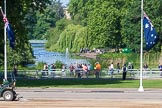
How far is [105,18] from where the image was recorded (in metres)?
117

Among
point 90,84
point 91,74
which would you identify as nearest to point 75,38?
point 91,74

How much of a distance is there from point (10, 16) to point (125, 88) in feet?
37.8

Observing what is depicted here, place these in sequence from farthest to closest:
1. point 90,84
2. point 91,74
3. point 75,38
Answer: point 75,38, point 91,74, point 90,84

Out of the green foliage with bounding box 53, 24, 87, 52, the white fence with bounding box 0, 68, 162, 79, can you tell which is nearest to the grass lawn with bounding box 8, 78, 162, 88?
the white fence with bounding box 0, 68, 162, 79

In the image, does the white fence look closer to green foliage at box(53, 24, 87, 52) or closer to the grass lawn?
the grass lawn

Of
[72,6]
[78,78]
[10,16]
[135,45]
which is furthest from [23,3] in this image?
[72,6]

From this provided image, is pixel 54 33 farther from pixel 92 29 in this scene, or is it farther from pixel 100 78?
pixel 100 78

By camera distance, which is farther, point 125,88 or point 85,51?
point 85,51

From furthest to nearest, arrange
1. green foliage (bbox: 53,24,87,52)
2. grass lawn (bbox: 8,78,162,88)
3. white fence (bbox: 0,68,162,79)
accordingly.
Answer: green foliage (bbox: 53,24,87,52) < white fence (bbox: 0,68,162,79) < grass lawn (bbox: 8,78,162,88)

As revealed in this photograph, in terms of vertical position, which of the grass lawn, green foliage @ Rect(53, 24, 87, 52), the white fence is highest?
green foliage @ Rect(53, 24, 87, 52)

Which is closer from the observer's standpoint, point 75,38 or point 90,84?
point 90,84

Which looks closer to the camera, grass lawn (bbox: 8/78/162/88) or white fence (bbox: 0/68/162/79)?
grass lawn (bbox: 8/78/162/88)

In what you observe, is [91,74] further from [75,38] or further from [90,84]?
[75,38]

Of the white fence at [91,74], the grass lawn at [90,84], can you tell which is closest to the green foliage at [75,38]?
the white fence at [91,74]
